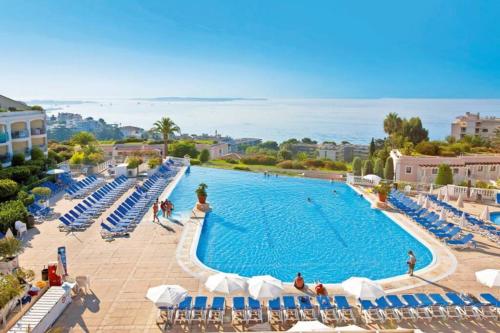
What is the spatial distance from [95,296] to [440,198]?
1985cm

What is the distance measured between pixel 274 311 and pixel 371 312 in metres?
2.58

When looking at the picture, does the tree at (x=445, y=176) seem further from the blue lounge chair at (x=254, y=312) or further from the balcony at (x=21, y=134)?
the balcony at (x=21, y=134)

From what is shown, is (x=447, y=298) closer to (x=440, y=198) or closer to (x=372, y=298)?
(x=372, y=298)

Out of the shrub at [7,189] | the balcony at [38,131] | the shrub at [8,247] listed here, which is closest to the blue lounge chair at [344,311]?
the shrub at [8,247]

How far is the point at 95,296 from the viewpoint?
10.8 m

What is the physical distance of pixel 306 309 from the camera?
32.6ft

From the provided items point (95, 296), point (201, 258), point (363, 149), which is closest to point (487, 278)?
point (201, 258)

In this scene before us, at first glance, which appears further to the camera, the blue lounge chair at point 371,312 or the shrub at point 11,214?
the shrub at point 11,214

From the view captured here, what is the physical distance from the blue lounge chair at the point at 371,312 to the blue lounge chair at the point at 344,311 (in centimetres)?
30

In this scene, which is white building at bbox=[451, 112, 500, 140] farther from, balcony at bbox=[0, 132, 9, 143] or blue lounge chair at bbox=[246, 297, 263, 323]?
blue lounge chair at bbox=[246, 297, 263, 323]

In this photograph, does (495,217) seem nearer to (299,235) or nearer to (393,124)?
(299,235)

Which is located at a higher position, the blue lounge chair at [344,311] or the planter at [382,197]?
the planter at [382,197]

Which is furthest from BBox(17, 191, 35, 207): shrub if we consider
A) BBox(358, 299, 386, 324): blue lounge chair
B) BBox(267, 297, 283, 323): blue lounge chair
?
BBox(358, 299, 386, 324): blue lounge chair

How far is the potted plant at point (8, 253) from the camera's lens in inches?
446
